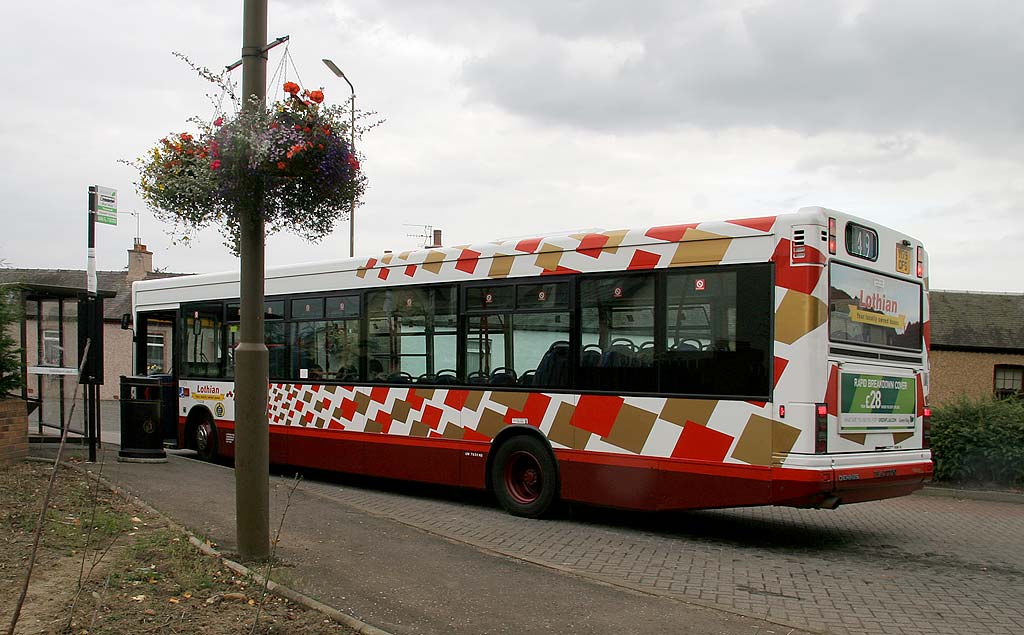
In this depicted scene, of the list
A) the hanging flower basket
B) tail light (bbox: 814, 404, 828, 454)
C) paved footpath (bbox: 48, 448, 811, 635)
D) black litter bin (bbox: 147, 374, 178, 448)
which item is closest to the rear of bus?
tail light (bbox: 814, 404, 828, 454)

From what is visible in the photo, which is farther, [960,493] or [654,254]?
[960,493]

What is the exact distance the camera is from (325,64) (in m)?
21.5

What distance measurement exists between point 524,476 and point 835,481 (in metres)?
3.51

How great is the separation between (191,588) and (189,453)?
11.4 meters

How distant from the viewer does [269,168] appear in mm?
6449

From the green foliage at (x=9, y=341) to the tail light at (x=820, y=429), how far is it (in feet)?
31.2

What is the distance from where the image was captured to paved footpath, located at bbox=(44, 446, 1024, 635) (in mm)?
6160

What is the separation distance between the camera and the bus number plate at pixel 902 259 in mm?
9289

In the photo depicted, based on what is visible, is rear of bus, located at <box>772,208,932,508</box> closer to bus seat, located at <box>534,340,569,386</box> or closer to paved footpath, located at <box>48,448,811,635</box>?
paved footpath, located at <box>48,448,811,635</box>

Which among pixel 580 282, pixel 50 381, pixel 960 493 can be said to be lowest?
pixel 960 493

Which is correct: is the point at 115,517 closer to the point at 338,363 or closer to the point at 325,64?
the point at 338,363

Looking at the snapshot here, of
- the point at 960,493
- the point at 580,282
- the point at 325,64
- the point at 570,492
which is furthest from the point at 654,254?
the point at 325,64

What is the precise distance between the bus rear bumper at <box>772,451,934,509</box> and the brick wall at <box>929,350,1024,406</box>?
1954 centimetres

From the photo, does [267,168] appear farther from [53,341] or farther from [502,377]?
[53,341]
